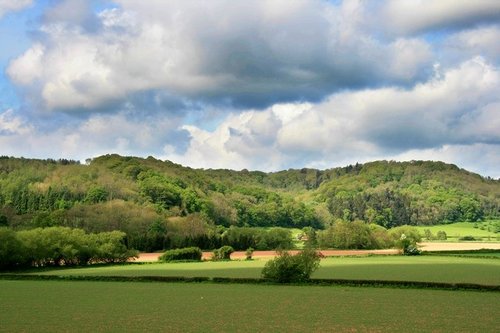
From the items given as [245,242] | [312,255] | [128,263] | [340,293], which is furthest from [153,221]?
[340,293]

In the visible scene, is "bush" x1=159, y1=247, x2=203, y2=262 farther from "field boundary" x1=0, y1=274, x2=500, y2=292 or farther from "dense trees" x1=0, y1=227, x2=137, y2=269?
"field boundary" x1=0, y1=274, x2=500, y2=292

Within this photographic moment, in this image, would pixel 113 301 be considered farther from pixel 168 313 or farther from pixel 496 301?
pixel 496 301

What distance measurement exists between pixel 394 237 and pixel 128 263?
7886 centimetres

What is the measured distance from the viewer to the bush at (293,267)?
6281 centimetres

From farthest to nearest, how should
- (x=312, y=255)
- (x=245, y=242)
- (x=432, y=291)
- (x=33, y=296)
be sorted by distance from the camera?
(x=245, y=242) < (x=312, y=255) < (x=432, y=291) < (x=33, y=296)

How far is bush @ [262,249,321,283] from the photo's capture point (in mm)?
62812

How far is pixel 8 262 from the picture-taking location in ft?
291

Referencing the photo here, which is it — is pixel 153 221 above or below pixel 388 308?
above

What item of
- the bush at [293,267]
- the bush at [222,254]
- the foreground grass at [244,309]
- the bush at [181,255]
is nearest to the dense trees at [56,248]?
the bush at [181,255]

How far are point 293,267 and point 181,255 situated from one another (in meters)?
52.0

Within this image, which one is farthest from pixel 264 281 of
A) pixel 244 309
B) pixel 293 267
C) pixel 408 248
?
pixel 408 248

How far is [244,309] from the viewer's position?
1594 inches

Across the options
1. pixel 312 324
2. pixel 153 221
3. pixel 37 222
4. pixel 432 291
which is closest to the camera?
pixel 312 324

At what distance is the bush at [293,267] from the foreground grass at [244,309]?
153 inches
